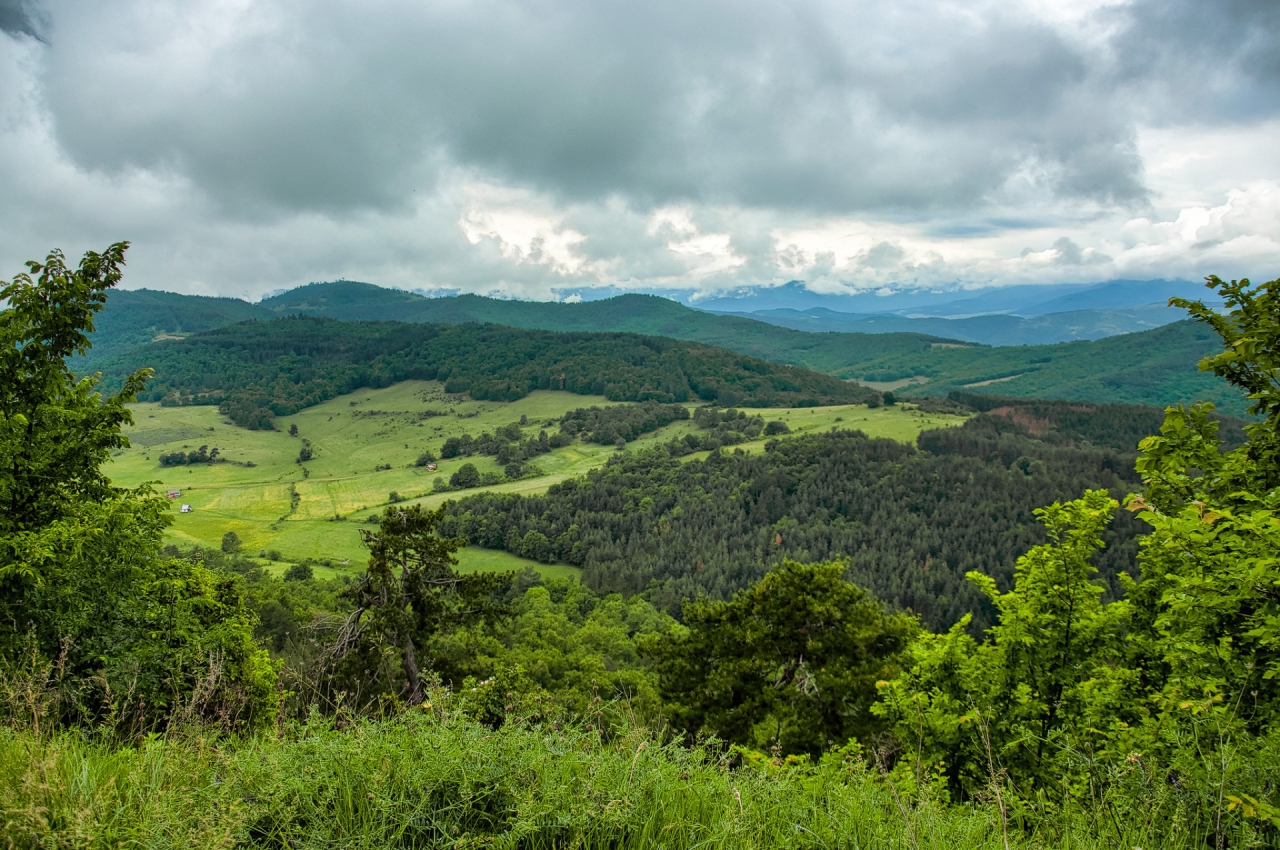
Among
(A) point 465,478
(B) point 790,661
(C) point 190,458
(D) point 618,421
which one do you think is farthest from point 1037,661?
(C) point 190,458

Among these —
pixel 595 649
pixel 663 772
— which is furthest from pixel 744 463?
pixel 663 772

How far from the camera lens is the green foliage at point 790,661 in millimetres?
16703

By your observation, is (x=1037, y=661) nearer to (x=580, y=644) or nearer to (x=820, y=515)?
(x=580, y=644)

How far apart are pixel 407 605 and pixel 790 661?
12.0 metres

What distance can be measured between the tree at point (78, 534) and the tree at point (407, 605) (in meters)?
6.64

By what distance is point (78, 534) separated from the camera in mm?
8641

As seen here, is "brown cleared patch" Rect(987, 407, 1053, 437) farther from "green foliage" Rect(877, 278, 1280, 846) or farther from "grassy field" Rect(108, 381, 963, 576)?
"green foliage" Rect(877, 278, 1280, 846)

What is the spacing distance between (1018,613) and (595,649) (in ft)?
127

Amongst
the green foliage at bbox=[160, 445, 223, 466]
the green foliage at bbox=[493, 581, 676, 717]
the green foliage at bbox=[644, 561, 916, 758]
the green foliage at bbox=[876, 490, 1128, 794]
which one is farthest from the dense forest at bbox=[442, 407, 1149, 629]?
the green foliage at bbox=[160, 445, 223, 466]

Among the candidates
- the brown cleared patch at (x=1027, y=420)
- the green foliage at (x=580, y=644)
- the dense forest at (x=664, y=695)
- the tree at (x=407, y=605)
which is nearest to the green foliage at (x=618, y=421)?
the green foliage at (x=580, y=644)

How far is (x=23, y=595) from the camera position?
864cm

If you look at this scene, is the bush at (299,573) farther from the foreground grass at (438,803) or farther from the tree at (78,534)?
the foreground grass at (438,803)

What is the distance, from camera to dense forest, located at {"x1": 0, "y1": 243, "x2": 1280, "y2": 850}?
357 cm

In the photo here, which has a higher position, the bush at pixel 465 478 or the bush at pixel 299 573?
the bush at pixel 465 478
